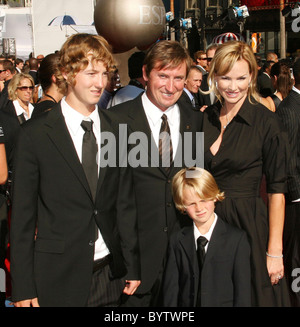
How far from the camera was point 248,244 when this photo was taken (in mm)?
2869

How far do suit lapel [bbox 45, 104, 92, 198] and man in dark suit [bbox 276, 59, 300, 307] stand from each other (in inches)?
60.2

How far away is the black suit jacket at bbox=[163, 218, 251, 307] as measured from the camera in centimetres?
278

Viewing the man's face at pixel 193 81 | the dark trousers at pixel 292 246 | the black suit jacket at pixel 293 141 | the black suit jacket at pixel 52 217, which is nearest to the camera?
the black suit jacket at pixel 52 217

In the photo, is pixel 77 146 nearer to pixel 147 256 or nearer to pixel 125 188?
pixel 125 188

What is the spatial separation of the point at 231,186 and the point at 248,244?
364 mm

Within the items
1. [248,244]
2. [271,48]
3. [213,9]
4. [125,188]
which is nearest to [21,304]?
[125,188]

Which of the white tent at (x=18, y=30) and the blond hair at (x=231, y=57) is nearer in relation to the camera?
the blond hair at (x=231, y=57)

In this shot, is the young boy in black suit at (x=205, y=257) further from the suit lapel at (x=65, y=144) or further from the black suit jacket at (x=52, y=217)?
the suit lapel at (x=65, y=144)

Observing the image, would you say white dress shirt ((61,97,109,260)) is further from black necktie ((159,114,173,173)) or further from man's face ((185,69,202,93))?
man's face ((185,69,202,93))

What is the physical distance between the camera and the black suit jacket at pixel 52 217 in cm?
245

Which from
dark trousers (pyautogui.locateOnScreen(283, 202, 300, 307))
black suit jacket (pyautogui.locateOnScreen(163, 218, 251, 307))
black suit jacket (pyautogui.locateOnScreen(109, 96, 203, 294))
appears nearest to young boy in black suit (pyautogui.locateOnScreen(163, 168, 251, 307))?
black suit jacket (pyautogui.locateOnScreen(163, 218, 251, 307))

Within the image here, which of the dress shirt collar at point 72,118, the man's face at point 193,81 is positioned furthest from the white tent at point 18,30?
the dress shirt collar at point 72,118

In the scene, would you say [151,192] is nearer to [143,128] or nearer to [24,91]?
[143,128]

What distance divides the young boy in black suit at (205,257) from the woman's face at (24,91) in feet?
13.4
